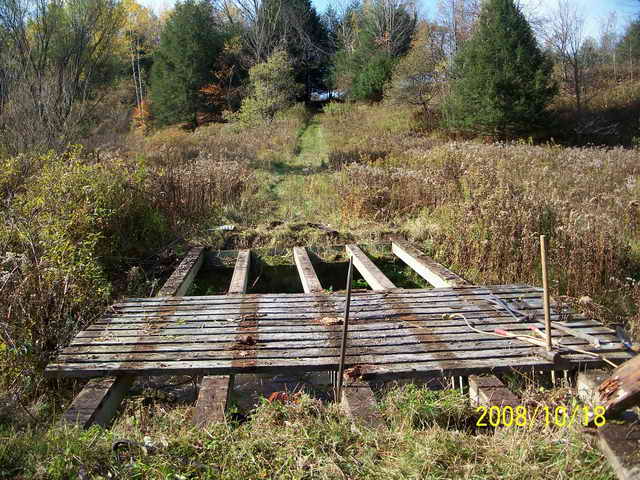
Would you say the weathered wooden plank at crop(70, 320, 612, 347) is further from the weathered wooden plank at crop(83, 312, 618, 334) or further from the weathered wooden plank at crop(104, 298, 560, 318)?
the weathered wooden plank at crop(104, 298, 560, 318)

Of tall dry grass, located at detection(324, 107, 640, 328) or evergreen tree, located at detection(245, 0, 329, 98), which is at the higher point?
evergreen tree, located at detection(245, 0, 329, 98)

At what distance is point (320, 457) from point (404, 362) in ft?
3.20

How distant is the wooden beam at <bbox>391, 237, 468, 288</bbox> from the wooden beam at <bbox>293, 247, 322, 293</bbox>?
1120 mm

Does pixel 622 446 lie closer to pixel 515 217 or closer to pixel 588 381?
pixel 588 381

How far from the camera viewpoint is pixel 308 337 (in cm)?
317

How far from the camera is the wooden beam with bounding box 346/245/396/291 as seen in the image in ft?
14.8

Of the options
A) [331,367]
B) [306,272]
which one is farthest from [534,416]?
[306,272]

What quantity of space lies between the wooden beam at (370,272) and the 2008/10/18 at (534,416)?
2.00m

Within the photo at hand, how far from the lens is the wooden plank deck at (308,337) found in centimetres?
276

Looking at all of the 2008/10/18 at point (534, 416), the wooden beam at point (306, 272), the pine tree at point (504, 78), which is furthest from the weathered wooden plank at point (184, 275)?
the pine tree at point (504, 78)

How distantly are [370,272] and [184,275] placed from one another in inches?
72.4

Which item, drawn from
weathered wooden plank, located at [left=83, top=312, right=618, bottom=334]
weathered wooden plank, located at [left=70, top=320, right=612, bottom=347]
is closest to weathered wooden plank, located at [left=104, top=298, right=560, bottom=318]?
weathered wooden plank, located at [left=83, top=312, right=618, bottom=334]

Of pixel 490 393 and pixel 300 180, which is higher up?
pixel 300 180

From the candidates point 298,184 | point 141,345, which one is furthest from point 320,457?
point 298,184
